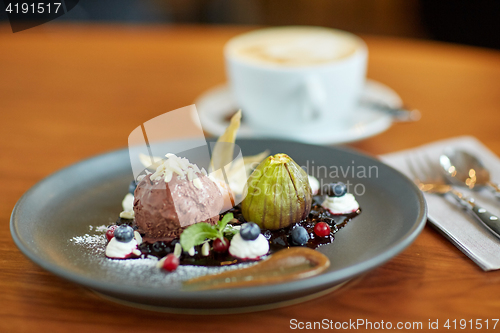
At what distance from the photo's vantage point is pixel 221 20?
13.3ft

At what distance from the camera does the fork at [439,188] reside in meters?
0.97

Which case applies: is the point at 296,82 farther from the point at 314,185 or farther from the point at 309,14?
the point at 309,14

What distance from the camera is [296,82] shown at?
1.51 m

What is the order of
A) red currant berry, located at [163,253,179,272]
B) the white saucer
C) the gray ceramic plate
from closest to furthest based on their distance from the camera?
the gray ceramic plate, red currant berry, located at [163,253,179,272], the white saucer

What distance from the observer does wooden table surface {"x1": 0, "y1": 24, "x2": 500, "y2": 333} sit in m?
0.77

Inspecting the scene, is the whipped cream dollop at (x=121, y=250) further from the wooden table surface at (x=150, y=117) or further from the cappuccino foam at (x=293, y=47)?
the cappuccino foam at (x=293, y=47)

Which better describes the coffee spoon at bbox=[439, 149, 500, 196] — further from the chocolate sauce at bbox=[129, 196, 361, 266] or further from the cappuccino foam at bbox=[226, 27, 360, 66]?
the cappuccino foam at bbox=[226, 27, 360, 66]

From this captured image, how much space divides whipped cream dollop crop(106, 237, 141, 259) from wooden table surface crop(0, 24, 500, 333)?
8 cm

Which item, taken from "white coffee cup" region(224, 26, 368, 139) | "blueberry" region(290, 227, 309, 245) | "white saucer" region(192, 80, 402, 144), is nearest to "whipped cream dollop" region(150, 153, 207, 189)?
"blueberry" region(290, 227, 309, 245)

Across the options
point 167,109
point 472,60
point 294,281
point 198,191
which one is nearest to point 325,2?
point 472,60

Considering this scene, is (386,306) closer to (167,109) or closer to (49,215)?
(49,215)

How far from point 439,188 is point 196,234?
0.63 metres

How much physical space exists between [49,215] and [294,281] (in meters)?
0.58

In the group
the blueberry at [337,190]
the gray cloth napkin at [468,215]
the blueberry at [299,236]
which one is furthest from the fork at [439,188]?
the blueberry at [299,236]
